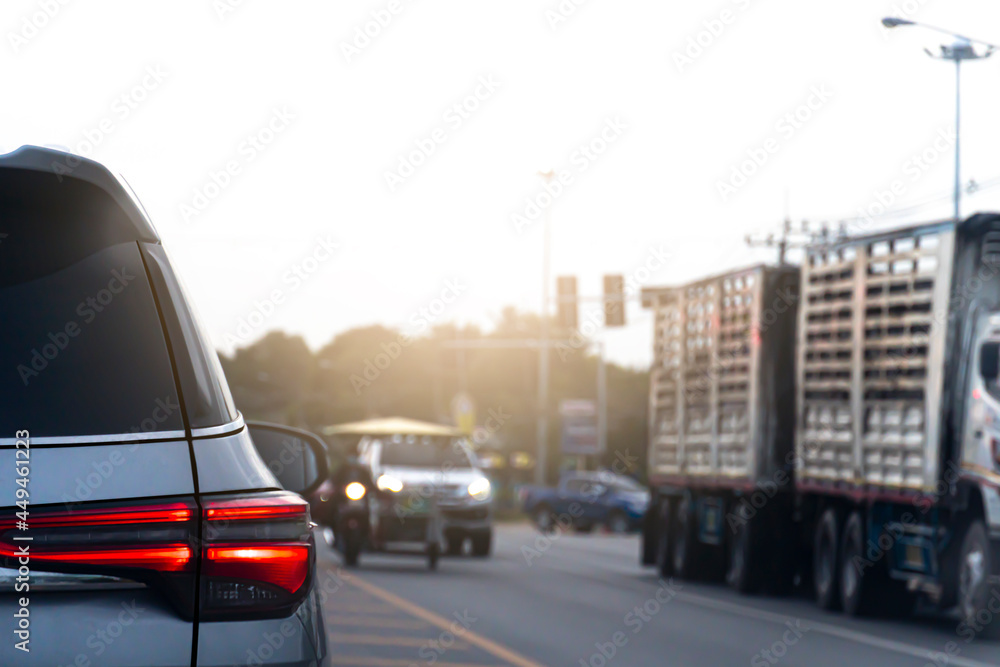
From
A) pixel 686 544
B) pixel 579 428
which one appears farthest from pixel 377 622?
pixel 579 428

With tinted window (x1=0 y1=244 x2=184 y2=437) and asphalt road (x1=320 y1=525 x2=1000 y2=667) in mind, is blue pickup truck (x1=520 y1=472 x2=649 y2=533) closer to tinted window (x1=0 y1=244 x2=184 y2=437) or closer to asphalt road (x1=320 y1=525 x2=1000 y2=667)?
asphalt road (x1=320 y1=525 x2=1000 y2=667)

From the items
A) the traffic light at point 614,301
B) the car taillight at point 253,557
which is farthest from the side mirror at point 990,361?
the traffic light at point 614,301

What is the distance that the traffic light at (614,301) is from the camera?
30500 millimetres

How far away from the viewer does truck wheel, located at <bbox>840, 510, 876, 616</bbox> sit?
15344 millimetres

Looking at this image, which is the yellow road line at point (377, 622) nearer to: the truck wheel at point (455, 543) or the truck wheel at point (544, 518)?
the truck wheel at point (455, 543)

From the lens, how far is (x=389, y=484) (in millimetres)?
22781

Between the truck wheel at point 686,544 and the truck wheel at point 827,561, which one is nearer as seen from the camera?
the truck wheel at point 827,561

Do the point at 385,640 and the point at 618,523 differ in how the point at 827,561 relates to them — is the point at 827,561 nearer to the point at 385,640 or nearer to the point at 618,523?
the point at 385,640

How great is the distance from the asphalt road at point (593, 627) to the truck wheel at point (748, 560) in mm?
355

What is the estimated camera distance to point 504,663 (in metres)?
10.9

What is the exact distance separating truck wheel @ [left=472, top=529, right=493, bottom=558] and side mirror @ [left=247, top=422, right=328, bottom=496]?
66.5ft

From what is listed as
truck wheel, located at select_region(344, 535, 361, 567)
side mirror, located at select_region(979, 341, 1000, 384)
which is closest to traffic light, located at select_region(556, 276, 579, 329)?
truck wheel, located at select_region(344, 535, 361, 567)

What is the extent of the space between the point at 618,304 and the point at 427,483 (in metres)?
8.84

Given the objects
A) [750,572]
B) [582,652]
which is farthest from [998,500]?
[750,572]
